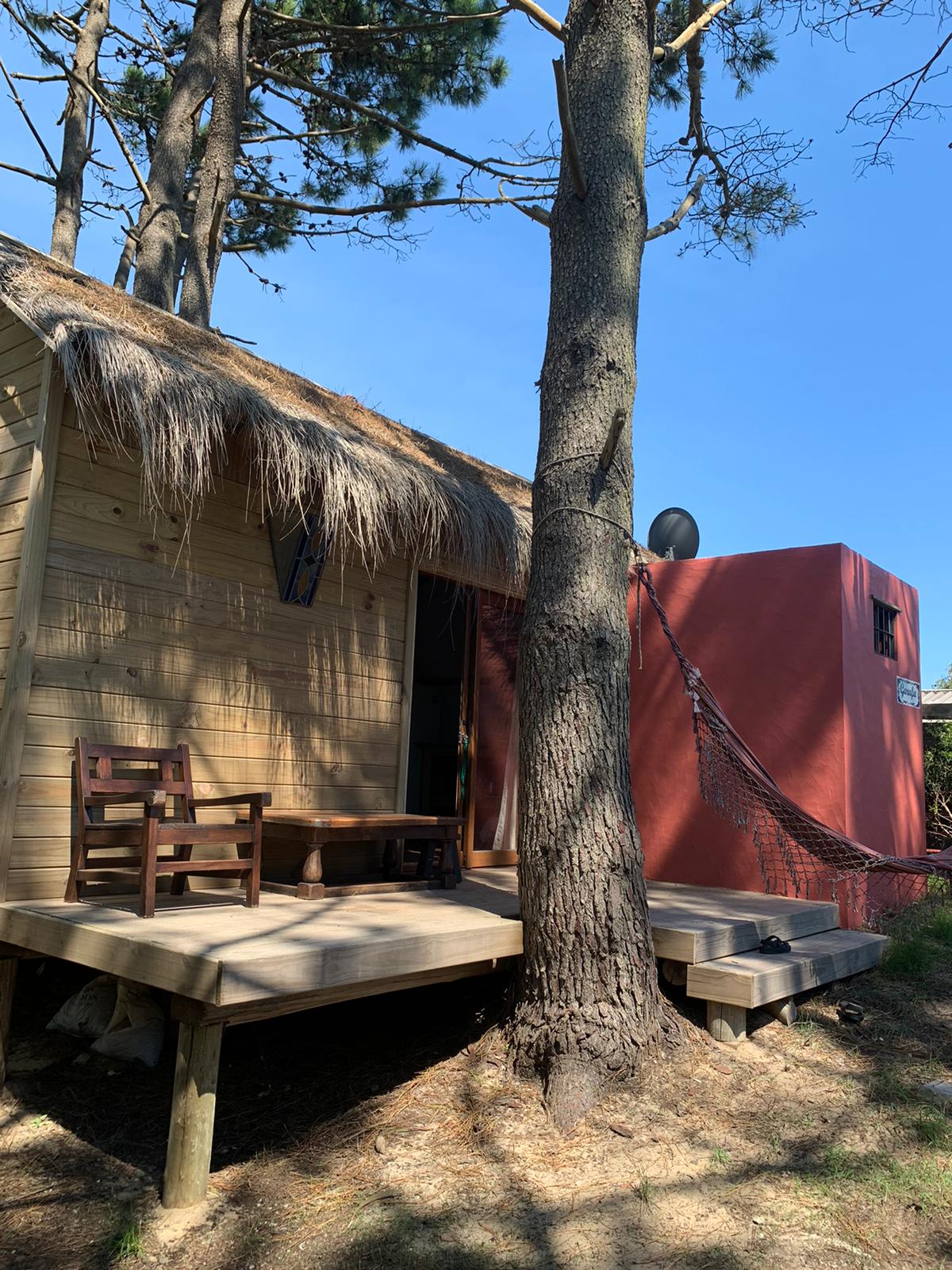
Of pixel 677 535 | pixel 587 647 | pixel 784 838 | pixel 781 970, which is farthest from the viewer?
pixel 677 535

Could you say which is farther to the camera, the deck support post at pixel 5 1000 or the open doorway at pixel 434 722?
the open doorway at pixel 434 722

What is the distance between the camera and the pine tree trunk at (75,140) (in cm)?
859

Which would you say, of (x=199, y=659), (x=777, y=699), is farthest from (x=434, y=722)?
(x=199, y=659)

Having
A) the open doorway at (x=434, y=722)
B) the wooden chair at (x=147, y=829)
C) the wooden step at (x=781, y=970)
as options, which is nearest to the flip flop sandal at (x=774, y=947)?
the wooden step at (x=781, y=970)

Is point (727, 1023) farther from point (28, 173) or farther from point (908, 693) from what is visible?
point (28, 173)

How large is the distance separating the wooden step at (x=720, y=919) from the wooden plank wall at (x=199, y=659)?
1530mm

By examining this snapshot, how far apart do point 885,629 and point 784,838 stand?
183 cm

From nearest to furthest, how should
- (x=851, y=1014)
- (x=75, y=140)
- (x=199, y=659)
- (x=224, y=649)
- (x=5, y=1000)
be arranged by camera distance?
(x=5, y=1000) < (x=851, y=1014) < (x=199, y=659) < (x=224, y=649) < (x=75, y=140)

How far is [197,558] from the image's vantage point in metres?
4.09

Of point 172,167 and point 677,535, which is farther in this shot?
point 172,167

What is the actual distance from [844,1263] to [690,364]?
12719 mm

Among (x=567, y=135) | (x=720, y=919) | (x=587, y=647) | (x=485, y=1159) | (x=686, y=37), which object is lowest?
(x=485, y=1159)

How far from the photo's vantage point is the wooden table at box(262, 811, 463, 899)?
3.66 m

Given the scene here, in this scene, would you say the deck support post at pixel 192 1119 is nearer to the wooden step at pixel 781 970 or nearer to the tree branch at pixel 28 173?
the wooden step at pixel 781 970
